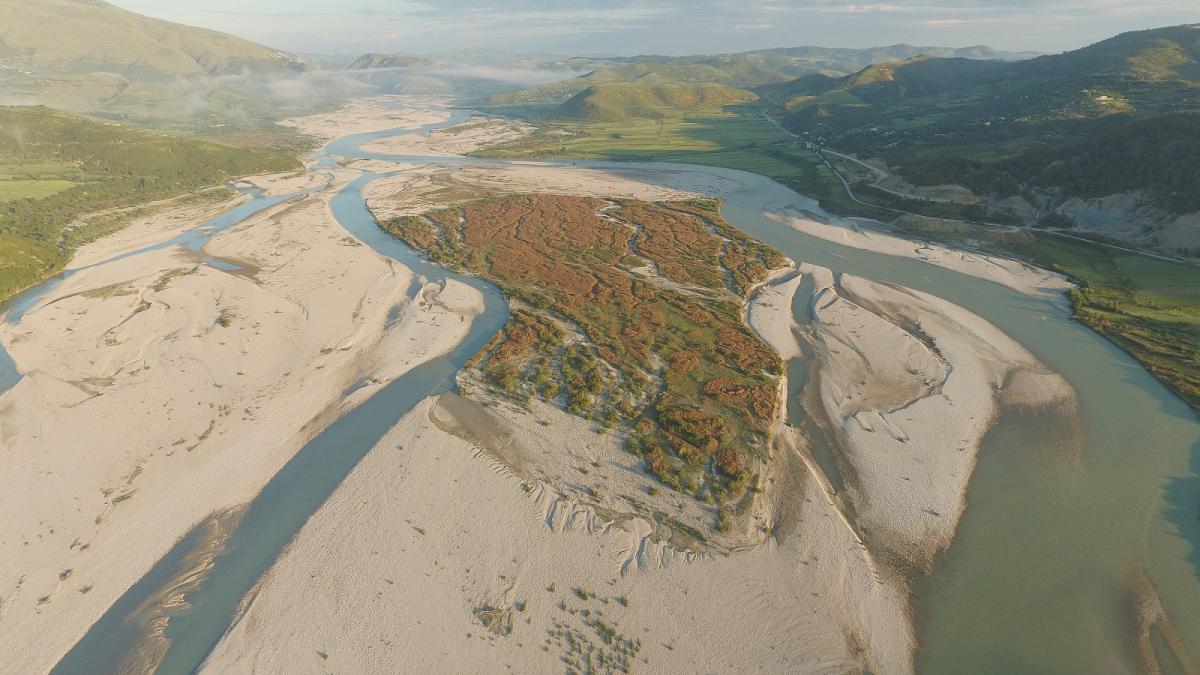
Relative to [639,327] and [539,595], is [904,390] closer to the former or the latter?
[639,327]

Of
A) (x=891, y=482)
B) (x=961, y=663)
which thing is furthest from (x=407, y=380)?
(x=961, y=663)

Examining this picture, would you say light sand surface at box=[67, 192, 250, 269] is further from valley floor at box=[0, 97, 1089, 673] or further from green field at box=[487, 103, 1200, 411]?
green field at box=[487, 103, 1200, 411]

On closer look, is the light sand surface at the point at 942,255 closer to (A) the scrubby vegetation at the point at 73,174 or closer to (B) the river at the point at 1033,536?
(B) the river at the point at 1033,536

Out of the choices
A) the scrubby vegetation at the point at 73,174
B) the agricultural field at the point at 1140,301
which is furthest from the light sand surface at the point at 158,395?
the agricultural field at the point at 1140,301

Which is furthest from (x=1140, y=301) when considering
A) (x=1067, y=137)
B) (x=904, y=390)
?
(x=1067, y=137)

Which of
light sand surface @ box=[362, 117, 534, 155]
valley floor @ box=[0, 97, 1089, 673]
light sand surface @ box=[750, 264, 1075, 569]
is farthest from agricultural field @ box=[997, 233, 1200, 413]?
light sand surface @ box=[362, 117, 534, 155]

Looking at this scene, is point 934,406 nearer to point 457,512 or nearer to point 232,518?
point 457,512
